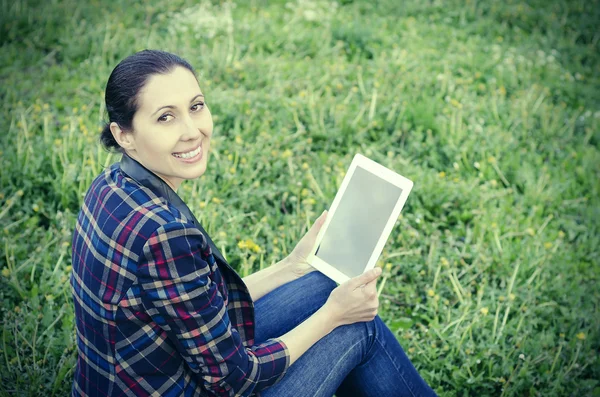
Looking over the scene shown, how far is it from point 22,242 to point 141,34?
2.45 meters

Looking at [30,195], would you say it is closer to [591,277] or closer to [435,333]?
[435,333]

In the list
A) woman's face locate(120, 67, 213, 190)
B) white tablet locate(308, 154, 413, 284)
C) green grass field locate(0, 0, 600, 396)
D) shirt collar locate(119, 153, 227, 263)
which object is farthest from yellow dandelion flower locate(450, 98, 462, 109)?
shirt collar locate(119, 153, 227, 263)

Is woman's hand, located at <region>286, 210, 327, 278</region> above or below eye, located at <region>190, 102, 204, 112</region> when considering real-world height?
below

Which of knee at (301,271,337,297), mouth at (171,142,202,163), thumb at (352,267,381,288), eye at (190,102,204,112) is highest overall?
eye at (190,102,204,112)

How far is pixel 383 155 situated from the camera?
3654mm

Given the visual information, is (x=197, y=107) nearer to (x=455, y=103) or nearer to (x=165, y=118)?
(x=165, y=118)

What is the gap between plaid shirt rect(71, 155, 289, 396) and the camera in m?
1.40

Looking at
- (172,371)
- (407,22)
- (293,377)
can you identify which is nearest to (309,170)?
(293,377)

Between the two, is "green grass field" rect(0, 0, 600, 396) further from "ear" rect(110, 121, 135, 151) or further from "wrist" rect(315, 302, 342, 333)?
"ear" rect(110, 121, 135, 151)

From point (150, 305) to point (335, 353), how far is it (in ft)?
2.14

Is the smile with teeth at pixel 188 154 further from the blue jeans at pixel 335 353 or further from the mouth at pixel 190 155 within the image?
the blue jeans at pixel 335 353

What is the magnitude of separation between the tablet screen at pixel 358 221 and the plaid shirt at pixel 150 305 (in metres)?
0.52

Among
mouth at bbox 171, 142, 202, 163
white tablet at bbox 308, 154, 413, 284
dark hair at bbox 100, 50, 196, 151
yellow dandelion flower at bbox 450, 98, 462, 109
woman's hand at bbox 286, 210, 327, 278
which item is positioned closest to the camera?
dark hair at bbox 100, 50, 196, 151

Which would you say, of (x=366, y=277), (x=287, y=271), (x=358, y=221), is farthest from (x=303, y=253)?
(x=366, y=277)
